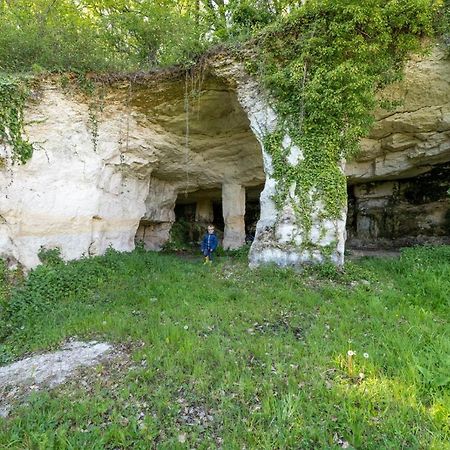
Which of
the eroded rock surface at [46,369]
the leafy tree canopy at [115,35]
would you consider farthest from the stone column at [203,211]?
the eroded rock surface at [46,369]

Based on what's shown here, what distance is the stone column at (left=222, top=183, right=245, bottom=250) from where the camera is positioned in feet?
42.7

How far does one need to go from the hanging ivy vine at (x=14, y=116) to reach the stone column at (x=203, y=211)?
9.14 metres

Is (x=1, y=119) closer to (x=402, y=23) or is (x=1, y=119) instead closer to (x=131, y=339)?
(x=131, y=339)

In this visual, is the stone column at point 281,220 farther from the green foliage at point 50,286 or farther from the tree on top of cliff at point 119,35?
the green foliage at point 50,286

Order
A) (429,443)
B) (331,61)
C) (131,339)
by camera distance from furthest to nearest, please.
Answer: (331,61), (131,339), (429,443)

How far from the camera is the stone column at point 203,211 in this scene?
16.1 meters

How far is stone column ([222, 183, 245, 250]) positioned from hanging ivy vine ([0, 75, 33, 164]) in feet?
23.2

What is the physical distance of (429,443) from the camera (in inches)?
98.7

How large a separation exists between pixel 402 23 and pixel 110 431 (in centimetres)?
795

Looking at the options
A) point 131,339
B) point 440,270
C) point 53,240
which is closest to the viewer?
point 131,339

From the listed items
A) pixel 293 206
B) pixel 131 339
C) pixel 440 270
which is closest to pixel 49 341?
pixel 131 339

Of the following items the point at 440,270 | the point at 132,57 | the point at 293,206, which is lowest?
the point at 440,270

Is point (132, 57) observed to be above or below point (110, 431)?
above

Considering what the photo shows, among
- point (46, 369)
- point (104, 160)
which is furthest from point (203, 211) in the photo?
point (46, 369)
